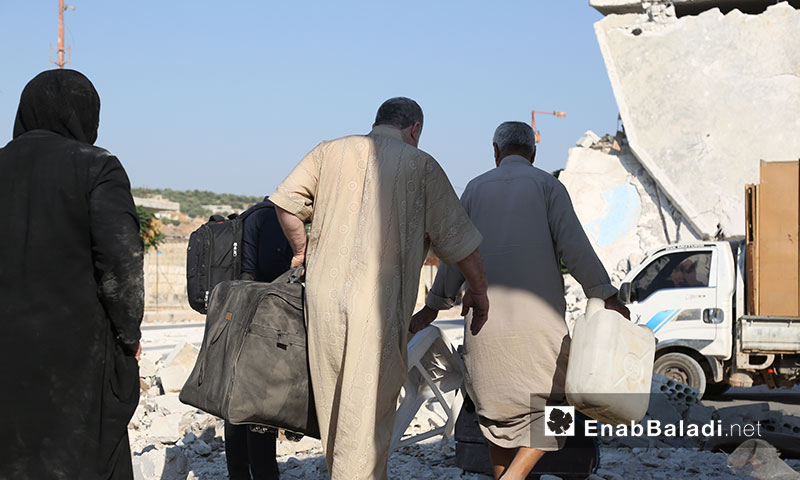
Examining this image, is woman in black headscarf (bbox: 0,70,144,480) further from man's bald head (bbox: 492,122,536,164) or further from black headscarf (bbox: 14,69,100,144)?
man's bald head (bbox: 492,122,536,164)

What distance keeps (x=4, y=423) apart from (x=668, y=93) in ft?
52.2

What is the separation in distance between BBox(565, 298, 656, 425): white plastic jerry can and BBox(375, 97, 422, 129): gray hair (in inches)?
46.3

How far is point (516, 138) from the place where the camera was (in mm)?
4191

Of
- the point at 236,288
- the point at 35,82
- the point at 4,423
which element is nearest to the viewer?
the point at 4,423

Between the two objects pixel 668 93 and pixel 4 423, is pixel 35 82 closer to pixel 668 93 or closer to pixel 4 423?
pixel 4 423

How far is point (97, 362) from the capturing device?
2.64 m

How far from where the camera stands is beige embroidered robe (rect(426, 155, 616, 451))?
3785 millimetres

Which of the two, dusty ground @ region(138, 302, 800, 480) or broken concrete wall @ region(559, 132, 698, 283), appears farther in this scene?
broken concrete wall @ region(559, 132, 698, 283)

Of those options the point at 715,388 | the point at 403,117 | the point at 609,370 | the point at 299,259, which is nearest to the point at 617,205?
the point at 715,388

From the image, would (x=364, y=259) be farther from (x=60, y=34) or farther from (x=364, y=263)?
(x=60, y=34)

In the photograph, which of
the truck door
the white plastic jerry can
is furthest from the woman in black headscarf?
the truck door

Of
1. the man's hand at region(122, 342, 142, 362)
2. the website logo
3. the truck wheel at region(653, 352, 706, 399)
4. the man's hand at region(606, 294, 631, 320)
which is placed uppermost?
the man's hand at region(122, 342, 142, 362)

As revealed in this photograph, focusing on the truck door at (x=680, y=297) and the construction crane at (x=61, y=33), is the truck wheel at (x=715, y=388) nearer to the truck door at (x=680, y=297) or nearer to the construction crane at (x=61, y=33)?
the truck door at (x=680, y=297)

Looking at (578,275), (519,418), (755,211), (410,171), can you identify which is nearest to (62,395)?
(410,171)
